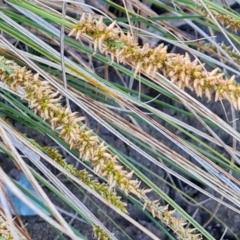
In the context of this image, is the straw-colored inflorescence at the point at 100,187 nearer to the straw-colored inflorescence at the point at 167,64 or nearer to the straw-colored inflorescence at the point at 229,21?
the straw-colored inflorescence at the point at 167,64

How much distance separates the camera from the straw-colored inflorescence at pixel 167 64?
437mm

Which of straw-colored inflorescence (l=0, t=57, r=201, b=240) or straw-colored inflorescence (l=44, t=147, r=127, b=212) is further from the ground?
straw-colored inflorescence (l=0, t=57, r=201, b=240)

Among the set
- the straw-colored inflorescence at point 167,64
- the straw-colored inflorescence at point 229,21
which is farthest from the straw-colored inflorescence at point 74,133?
the straw-colored inflorescence at point 229,21

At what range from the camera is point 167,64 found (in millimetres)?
455

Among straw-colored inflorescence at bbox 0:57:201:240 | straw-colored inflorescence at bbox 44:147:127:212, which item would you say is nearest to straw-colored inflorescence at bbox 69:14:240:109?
straw-colored inflorescence at bbox 0:57:201:240

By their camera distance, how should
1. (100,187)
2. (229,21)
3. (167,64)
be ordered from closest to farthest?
(167,64), (100,187), (229,21)

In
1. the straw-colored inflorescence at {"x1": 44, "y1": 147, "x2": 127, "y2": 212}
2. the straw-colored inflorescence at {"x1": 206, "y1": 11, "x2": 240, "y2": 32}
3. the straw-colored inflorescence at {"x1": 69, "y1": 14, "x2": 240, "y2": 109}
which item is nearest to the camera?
the straw-colored inflorescence at {"x1": 69, "y1": 14, "x2": 240, "y2": 109}

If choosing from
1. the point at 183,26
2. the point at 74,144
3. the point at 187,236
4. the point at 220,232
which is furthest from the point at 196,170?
the point at 183,26

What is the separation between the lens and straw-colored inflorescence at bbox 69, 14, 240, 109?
0.44 meters

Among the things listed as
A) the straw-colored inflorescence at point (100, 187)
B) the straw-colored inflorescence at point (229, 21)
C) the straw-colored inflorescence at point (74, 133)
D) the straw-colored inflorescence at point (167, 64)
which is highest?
the straw-colored inflorescence at point (229, 21)

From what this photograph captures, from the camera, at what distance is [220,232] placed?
1.10 meters

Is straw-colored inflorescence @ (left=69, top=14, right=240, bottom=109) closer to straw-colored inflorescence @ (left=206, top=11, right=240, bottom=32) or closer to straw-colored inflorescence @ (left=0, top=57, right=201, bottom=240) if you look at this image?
straw-colored inflorescence @ (left=0, top=57, right=201, bottom=240)

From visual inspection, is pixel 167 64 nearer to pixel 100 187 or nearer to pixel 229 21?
pixel 100 187

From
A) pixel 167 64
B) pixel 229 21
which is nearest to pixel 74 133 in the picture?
pixel 167 64
